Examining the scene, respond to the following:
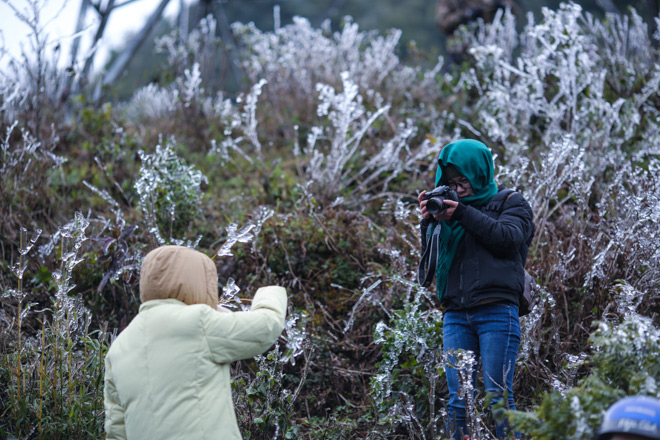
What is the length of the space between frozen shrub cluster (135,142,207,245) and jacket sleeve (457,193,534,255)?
2.24 meters

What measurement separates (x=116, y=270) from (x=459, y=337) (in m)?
2.26

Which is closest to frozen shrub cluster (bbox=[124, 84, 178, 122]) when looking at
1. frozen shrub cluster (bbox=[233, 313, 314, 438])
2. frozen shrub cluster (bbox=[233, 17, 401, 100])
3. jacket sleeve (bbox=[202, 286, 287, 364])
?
frozen shrub cluster (bbox=[233, 17, 401, 100])

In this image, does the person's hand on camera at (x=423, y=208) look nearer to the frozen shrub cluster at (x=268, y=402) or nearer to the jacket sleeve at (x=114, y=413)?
A: the frozen shrub cluster at (x=268, y=402)

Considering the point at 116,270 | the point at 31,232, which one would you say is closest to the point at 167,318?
the point at 116,270

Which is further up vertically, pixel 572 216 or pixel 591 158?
pixel 591 158

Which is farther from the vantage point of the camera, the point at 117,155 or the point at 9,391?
the point at 117,155

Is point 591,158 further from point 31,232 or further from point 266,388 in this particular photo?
point 31,232

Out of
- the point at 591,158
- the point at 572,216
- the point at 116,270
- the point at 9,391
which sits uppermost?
the point at 591,158

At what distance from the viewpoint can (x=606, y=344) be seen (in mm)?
1992

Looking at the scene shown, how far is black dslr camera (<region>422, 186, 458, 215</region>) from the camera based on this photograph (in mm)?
2604

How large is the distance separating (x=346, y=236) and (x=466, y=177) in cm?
181

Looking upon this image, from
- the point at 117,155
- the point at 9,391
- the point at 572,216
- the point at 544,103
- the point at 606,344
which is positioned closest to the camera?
the point at 606,344

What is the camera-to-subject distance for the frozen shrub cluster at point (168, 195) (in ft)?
13.4

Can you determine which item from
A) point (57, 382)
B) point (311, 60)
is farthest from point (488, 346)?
point (311, 60)
